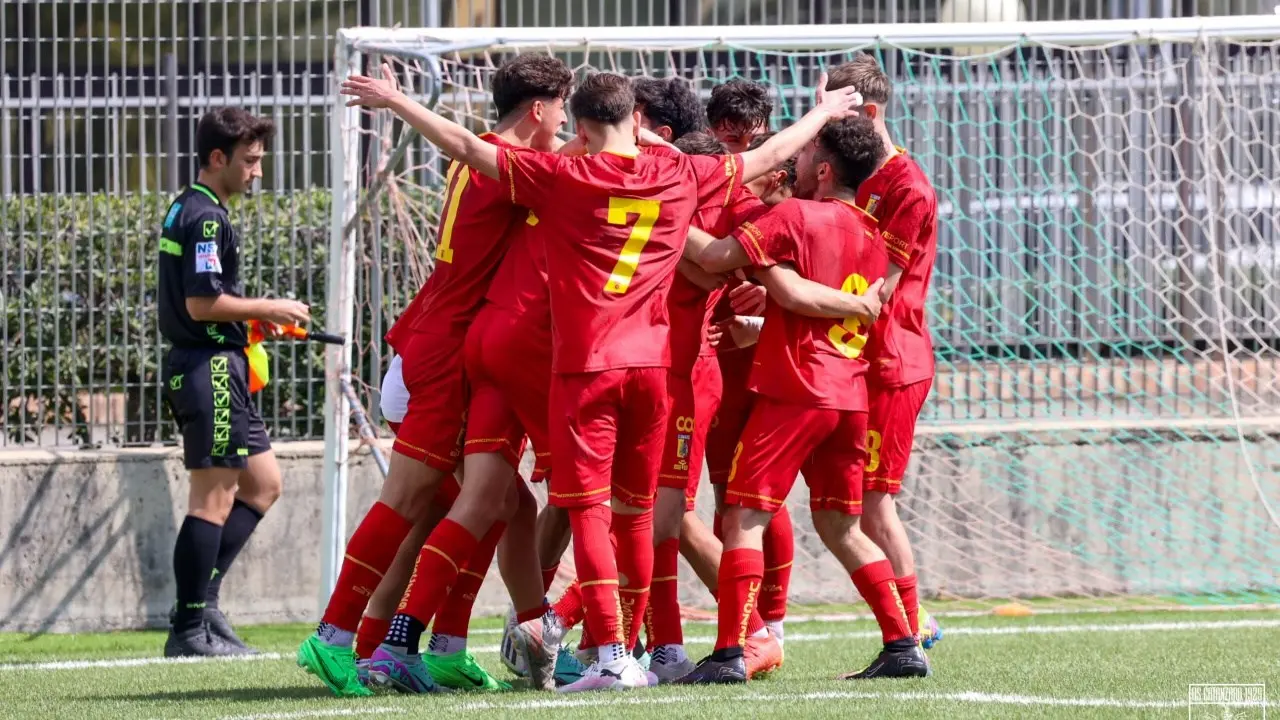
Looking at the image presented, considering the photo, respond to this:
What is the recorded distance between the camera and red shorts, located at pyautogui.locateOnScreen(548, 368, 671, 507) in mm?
5316

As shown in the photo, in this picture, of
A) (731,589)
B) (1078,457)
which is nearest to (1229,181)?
(1078,457)

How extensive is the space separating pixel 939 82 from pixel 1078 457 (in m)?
1.99

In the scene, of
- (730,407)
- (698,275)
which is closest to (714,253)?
(698,275)

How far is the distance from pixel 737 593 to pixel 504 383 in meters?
0.98

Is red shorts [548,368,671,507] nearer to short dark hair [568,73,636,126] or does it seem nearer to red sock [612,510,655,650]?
red sock [612,510,655,650]

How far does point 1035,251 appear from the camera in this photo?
9.07m

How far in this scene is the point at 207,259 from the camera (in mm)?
7113

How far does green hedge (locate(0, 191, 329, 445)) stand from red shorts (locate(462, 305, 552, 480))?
10.4 feet

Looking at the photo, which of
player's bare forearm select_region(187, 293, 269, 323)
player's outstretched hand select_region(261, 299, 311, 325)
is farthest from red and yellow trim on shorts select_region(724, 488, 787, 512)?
player's bare forearm select_region(187, 293, 269, 323)

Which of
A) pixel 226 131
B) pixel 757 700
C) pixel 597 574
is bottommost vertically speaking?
pixel 757 700

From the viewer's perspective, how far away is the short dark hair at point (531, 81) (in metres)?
5.66

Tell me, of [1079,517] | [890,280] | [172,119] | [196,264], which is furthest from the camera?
[1079,517]

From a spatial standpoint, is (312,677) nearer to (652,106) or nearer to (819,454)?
(819,454)

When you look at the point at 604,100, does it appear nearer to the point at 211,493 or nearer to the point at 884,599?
the point at 884,599
